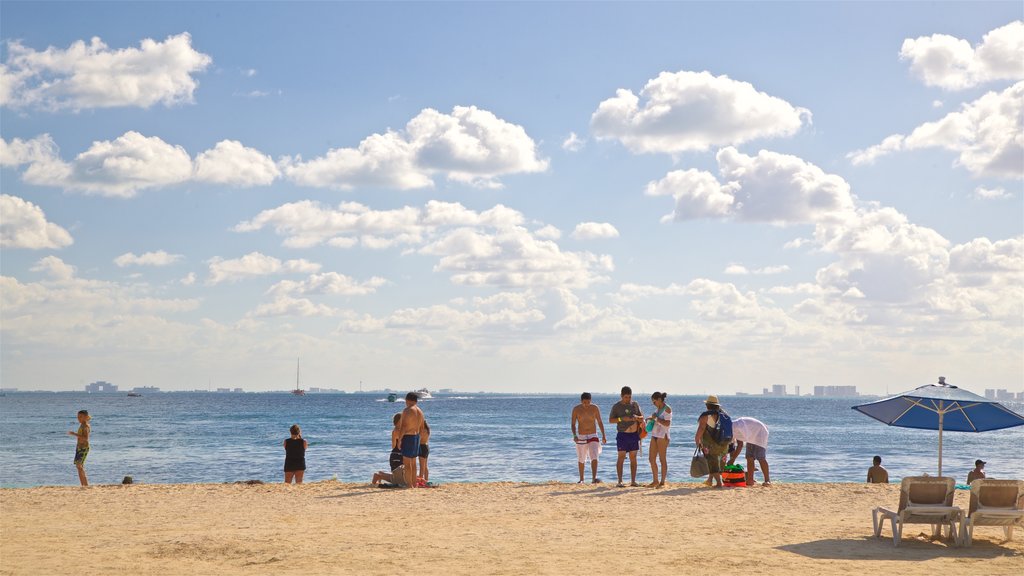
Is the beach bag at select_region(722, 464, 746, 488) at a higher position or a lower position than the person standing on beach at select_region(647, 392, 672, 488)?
lower

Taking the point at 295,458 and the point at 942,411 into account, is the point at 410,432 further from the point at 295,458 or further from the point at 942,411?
the point at 942,411

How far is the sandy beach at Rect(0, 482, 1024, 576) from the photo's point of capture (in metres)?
9.38

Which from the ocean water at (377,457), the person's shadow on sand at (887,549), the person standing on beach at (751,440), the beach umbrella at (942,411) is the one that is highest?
the beach umbrella at (942,411)

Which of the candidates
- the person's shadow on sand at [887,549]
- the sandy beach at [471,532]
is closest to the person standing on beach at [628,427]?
the sandy beach at [471,532]

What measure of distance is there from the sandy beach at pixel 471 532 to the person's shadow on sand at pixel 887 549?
0.08 ft

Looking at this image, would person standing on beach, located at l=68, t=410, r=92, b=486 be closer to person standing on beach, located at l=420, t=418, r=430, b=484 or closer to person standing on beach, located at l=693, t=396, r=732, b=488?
person standing on beach, located at l=420, t=418, r=430, b=484

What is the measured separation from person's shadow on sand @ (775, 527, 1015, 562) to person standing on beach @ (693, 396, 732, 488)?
15.1 ft

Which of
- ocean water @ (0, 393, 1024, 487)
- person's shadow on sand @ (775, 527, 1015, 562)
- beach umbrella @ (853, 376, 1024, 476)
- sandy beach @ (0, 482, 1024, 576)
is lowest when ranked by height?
ocean water @ (0, 393, 1024, 487)

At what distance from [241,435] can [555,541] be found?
4492 centimetres

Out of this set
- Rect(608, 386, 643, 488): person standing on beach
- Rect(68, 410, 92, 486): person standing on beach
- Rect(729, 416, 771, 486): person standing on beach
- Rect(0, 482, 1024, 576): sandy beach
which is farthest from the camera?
Rect(68, 410, 92, 486): person standing on beach

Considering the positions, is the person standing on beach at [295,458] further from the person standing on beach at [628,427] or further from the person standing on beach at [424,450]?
the person standing on beach at [628,427]

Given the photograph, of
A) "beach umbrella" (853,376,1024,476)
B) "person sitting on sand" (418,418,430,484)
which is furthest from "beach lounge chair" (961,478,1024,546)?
"person sitting on sand" (418,418,430,484)

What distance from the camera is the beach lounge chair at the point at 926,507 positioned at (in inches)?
412

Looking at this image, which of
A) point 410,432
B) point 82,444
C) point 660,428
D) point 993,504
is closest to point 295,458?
point 410,432
